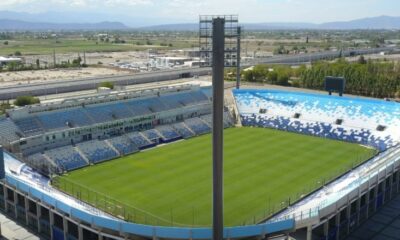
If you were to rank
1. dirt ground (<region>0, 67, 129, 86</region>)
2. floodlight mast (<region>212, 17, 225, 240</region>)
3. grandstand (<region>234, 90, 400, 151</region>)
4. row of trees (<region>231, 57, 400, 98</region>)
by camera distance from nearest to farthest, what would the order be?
floodlight mast (<region>212, 17, 225, 240</region>) < grandstand (<region>234, 90, 400, 151</region>) < row of trees (<region>231, 57, 400, 98</region>) < dirt ground (<region>0, 67, 129, 86</region>)

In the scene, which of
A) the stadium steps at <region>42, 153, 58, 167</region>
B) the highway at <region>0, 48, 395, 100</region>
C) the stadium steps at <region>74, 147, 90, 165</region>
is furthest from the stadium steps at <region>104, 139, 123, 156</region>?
the highway at <region>0, 48, 395, 100</region>

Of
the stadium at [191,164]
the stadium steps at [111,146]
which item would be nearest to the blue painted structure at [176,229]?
the stadium at [191,164]

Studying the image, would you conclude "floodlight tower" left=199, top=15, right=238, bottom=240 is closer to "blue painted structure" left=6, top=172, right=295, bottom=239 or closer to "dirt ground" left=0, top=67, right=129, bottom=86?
"blue painted structure" left=6, top=172, right=295, bottom=239

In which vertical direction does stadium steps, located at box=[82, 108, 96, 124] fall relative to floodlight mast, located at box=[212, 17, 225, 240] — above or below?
below

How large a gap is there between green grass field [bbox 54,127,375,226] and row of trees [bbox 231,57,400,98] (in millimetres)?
31449

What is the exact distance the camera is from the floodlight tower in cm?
1830

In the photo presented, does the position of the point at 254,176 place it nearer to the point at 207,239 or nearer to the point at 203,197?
the point at 203,197

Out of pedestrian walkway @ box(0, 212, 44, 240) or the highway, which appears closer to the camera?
pedestrian walkway @ box(0, 212, 44, 240)

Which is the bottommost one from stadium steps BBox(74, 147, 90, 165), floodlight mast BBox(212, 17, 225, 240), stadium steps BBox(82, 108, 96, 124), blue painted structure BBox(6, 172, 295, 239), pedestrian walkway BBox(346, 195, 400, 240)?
pedestrian walkway BBox(346, 195, 400, 240)

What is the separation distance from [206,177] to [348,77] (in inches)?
2032

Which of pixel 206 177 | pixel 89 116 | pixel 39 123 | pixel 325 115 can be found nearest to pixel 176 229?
pixel 206 177

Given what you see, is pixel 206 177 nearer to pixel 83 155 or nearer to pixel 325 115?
pixel 83 155

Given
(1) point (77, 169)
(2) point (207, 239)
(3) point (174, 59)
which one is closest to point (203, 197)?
(2) point (207, 239)

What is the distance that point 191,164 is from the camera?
43.7 metres
